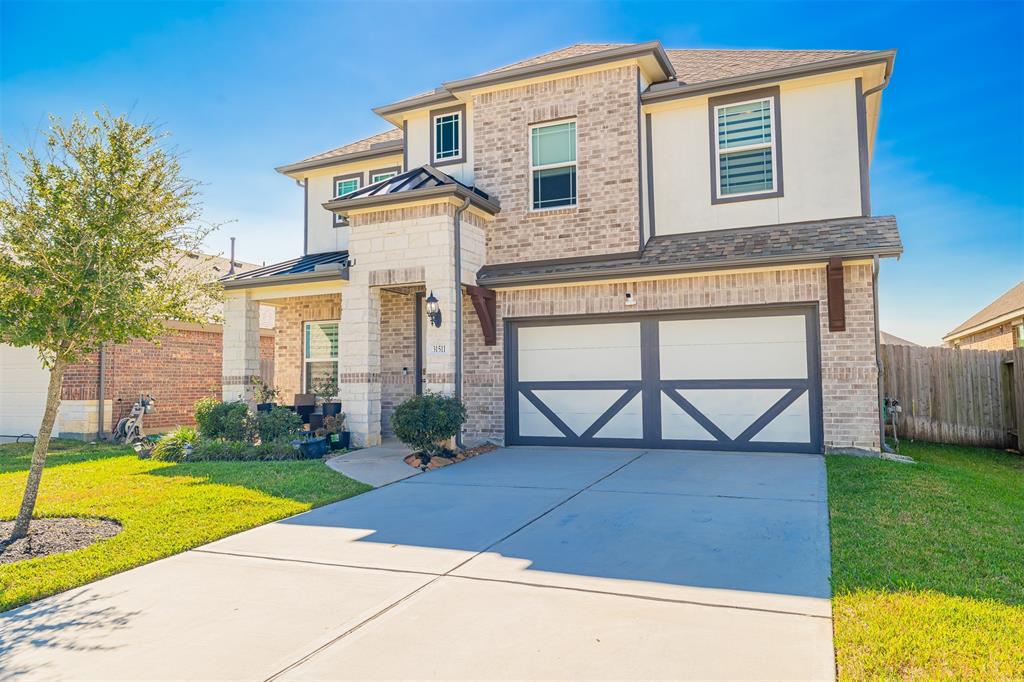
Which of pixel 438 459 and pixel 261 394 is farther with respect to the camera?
pixel 261 394

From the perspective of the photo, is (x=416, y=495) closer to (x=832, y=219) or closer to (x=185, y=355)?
(x=832, y=219)

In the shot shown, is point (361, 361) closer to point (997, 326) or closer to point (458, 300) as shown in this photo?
point (458, 300)

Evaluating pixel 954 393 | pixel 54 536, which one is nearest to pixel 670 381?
pixel 954 393

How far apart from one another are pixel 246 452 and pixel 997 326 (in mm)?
22343

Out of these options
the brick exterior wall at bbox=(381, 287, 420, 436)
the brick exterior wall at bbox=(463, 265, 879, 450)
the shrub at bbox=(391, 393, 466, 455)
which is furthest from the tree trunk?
the brick exterior wall at bbox=(381, 287, 420, 436)

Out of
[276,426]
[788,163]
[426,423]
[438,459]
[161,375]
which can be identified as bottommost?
[438,459]

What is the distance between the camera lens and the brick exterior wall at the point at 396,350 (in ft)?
46.8

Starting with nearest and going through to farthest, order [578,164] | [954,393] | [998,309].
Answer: [578,164] → [954,393] → [998,309]

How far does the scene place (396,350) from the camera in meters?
14.4

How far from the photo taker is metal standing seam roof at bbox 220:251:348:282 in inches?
544

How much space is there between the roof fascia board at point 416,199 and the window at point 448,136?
172 centimetres

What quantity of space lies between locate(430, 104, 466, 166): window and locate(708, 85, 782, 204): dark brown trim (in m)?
4.79

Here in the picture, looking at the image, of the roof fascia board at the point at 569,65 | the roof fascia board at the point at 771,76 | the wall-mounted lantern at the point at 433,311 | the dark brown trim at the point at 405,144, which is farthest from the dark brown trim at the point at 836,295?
the dark brown trim at the point at 405,144

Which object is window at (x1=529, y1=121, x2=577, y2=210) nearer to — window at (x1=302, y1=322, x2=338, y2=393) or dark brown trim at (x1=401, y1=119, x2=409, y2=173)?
dark brown trim at (x1=401, y1=119, x2=409, y2=173)
